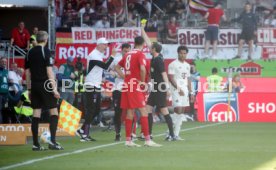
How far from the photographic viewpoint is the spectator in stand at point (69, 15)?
3706cm

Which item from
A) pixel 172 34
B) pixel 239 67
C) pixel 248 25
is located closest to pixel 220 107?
pixel 239 67

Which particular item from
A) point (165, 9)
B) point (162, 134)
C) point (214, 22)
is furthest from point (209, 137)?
point (165, 9)

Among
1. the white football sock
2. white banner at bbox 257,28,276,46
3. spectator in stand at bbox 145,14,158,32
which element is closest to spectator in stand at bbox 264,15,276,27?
white banner at bbox 257,28,276,46

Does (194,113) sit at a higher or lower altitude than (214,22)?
lower

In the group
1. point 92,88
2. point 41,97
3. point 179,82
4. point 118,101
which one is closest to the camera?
point 41,97

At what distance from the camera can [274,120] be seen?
30062 mm

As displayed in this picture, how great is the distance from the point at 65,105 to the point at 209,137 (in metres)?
3.64

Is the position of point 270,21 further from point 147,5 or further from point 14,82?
point 14,82

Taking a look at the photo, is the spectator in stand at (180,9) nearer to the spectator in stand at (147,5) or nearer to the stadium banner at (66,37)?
the spectator in stand at (147,5)

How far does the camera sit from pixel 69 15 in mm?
37219

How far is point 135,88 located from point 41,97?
6.39 feet

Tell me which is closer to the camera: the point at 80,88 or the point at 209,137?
the point at 209,137

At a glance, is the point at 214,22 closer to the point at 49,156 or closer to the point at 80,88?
the point at 80,88

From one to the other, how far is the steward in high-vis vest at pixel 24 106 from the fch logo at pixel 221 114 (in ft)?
25.5
